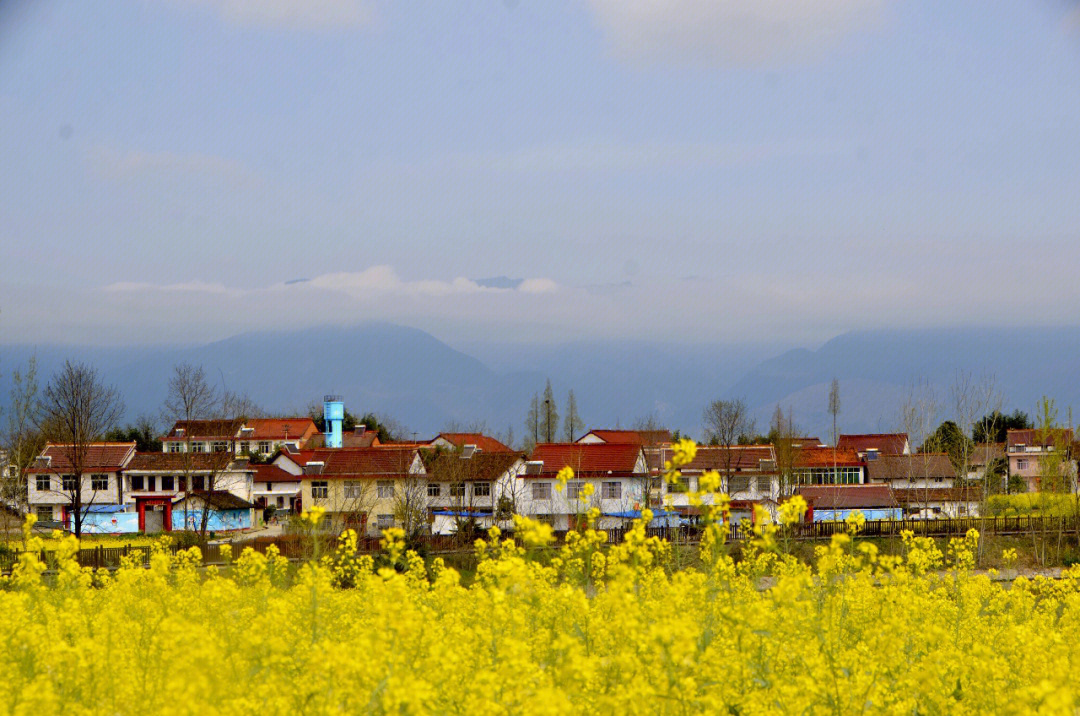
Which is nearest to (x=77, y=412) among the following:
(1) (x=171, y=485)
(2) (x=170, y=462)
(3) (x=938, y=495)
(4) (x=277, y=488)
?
(2) (x=170, y=462)

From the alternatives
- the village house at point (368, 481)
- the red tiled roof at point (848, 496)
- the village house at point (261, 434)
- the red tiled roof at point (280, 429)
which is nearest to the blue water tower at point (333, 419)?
the village house at point (261, 434)

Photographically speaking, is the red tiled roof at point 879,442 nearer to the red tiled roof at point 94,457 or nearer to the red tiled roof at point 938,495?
the red tiled roof at point 938,495

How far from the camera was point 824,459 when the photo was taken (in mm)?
60438

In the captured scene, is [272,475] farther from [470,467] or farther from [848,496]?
[848,496]

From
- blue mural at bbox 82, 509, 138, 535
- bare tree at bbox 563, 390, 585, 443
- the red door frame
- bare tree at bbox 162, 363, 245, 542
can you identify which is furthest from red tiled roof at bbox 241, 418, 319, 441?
blue mural at bbox 82, 509, 138, 535

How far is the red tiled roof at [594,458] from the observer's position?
4725 centimetres

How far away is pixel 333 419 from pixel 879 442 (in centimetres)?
3777

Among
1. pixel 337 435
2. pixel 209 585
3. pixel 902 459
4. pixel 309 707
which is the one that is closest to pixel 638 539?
pixel 309 707

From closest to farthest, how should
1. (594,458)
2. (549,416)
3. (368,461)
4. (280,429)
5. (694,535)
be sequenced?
1. (694,535)
2. (594,458)
3. (368,461)
4. (280,429)
5. (549,416)

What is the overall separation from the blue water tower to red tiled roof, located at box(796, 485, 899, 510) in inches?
1372

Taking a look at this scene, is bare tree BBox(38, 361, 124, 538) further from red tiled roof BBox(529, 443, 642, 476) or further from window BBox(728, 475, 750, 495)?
window BBox(728, 475, 750, 495)

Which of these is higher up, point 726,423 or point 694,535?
point 726,423

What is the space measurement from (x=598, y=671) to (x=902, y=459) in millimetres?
60743

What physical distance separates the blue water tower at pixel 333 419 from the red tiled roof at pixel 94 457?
1694 centimetres
